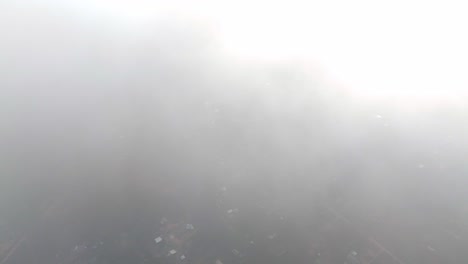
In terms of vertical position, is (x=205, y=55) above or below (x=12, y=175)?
above

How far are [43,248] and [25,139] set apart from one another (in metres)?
5.64

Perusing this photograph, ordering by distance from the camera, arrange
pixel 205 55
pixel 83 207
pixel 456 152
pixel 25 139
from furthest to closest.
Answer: pixel 205 55, pixel 25 139, pixel 456 152, pixel 83 207

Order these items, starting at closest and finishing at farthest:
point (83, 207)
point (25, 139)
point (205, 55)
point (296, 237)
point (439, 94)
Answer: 1. point (296, 237)
2. point (83, 207)
3. point (25, 139)
4. point (439, 94)
5. point (205, 55)

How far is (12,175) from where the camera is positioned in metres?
13.6

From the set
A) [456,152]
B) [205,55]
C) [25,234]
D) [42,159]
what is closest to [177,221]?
[25,234]

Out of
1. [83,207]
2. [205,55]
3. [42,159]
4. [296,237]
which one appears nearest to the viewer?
[296,237]

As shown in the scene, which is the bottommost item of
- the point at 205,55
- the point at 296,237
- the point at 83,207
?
the point at 296,237

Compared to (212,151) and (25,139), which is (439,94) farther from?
(25,139)

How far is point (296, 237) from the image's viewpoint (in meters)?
11.0

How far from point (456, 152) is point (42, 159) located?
14.3 metres

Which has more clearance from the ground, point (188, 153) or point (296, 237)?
point (188, 153)

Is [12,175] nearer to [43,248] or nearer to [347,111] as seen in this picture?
[43,248]

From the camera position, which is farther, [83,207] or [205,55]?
[205,55]

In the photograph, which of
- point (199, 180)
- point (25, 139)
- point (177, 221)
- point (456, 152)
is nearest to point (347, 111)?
point (456, 152)
